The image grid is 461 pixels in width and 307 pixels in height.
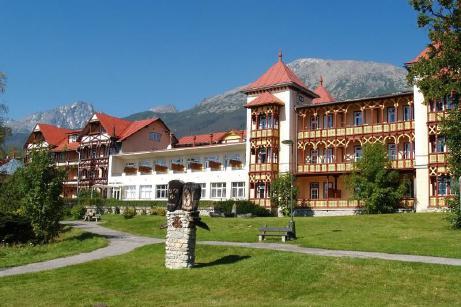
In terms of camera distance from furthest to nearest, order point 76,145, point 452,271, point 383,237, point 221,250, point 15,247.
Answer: point 76,145, point 15,247, point 383,237, point 221,250, point 452,271

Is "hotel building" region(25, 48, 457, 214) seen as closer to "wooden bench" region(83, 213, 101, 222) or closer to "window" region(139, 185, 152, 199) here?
"window" region(139, 185, 152, 199)

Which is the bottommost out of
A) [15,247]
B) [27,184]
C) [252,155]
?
[15,247]

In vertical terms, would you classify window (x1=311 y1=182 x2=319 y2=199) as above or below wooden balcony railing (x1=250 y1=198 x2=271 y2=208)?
above

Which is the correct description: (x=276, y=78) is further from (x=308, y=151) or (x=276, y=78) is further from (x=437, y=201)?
(x=437, y=201)

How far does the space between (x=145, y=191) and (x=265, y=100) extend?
925 inches

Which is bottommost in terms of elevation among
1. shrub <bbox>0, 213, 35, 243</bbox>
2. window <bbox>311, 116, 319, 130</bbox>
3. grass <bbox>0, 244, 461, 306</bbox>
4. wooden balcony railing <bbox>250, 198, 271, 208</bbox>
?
grass <bbox>0, 244, 461, 306</bbox>

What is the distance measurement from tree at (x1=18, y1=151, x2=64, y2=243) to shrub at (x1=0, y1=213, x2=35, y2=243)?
636mm

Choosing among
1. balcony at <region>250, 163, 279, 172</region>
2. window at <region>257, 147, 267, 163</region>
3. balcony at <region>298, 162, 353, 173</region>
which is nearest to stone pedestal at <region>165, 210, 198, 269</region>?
balcony at <region>298, 162, 353, 173</region>

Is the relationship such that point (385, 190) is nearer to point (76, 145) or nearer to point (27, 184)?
point (27, 184)

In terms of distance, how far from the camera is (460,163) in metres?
31.0

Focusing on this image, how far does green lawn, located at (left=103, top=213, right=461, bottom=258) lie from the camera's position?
24.6 m

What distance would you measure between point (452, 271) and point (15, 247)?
25.8m

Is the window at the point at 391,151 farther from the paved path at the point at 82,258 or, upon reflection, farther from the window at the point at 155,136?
the window at the point at 155,136

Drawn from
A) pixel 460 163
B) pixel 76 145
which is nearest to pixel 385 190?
pixel 460 163
